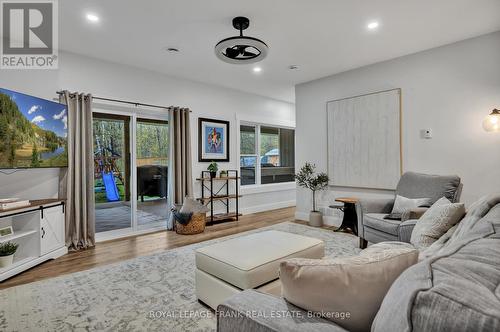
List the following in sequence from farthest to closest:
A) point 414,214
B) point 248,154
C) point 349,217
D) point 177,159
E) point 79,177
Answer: point 248,154
point 177,159
point 349,217
point 79,177
point 414,214

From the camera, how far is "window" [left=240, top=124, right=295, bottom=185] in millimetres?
6215

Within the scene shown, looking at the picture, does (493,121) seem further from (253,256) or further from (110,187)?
(110,187)

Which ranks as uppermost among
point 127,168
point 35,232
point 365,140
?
point 365,140

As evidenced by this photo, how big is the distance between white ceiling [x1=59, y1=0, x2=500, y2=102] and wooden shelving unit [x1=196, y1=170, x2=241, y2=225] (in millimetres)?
2077

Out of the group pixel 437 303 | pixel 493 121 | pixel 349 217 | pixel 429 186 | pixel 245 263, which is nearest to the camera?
pixel 437 303

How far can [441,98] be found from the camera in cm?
359

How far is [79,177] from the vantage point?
11.9 ft

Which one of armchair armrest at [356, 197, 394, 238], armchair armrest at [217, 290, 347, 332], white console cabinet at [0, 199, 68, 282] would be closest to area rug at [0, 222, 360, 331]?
white console cabinet at [0, 199, 68, 282]

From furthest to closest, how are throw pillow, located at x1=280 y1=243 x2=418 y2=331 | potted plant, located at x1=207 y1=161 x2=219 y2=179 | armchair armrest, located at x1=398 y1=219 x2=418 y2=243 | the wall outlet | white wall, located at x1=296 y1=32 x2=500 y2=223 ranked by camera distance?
potted plant, located at x1=207 y1=161 x2=219 y2=179 → the wall outlet → white wall, located at x1=296 y1=32 x2=500 y2=223 → armchair armrest, located at x1=398 y1=219 x2=418 y2=243 → throw pillow, located at x1=280 y1=243 x2=418 y2=331

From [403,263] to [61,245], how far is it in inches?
152

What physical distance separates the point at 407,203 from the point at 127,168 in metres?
4.12

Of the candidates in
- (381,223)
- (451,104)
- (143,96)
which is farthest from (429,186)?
(143,96)

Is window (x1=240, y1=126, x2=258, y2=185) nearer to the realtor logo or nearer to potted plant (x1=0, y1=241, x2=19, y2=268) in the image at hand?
the realtor logo

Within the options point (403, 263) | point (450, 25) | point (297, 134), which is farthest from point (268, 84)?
point (403, 263)
